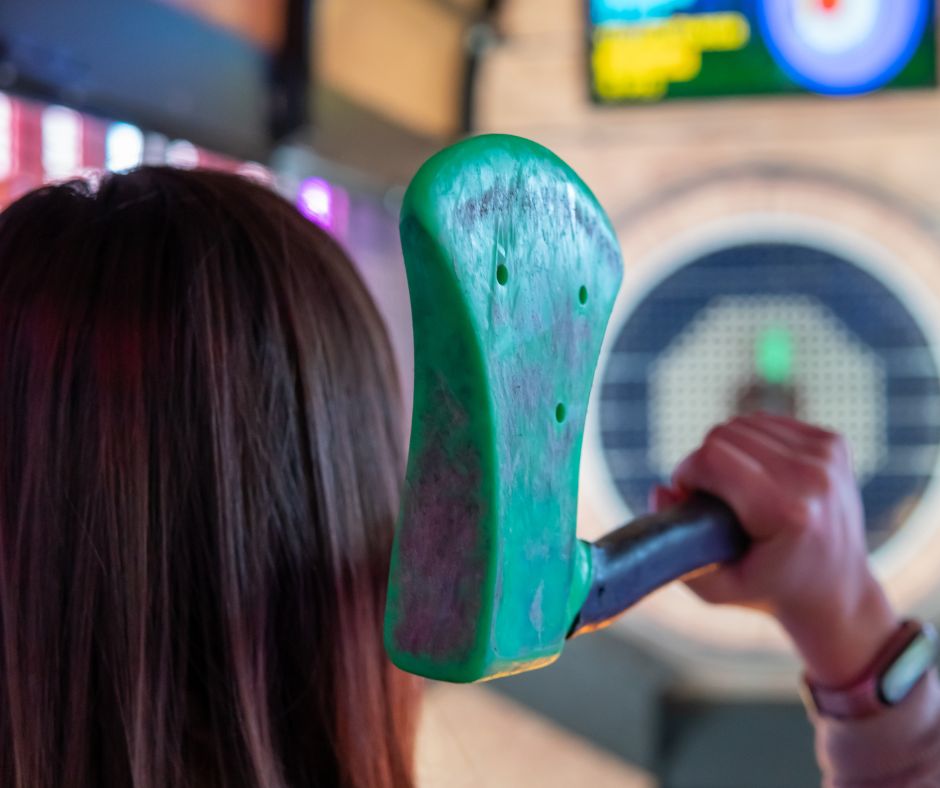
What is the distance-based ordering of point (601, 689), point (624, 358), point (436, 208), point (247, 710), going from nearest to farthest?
point (436, 208) < point (247, 710) < point (601, 689) < point (624, 358)

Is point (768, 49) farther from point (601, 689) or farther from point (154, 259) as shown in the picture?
point (154, 259)

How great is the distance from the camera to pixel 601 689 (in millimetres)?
1772

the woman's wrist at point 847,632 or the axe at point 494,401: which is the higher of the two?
the axe at point 494,401

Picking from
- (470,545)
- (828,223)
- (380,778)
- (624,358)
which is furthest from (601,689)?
(470,545)

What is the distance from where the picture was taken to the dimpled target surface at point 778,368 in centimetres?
183

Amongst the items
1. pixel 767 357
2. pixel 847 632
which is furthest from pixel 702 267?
pixel 847 632

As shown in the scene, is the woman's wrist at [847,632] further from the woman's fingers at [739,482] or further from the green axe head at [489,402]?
the green axe head at [489,402]

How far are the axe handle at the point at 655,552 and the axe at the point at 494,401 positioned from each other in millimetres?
35

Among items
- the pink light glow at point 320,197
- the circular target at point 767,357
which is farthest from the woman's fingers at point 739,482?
the circular target at point 767,357

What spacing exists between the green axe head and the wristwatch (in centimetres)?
26

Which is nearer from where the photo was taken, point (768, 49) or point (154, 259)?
point (154, 259)

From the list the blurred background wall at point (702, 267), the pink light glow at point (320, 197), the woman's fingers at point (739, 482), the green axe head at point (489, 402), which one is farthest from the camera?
the blurred background wall at point (702, 267)

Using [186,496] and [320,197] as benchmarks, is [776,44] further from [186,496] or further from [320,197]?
[186,496]

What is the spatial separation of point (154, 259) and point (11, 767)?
166 millimetres
